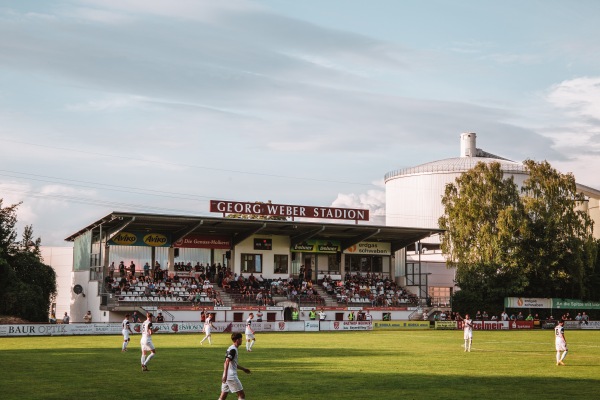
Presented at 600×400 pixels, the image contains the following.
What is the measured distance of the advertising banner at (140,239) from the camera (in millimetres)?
74562

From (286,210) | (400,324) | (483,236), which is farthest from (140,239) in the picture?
(483,236)

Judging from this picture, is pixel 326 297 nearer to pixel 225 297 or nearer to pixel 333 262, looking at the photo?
pixel 333 262

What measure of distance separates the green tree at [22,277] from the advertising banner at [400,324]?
103 ft

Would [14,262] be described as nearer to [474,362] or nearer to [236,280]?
[236,280]

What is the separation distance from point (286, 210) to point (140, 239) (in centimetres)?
1506

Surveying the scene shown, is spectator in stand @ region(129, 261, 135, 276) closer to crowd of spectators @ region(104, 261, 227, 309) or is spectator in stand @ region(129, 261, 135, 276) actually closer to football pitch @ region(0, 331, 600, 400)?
crowd of spectators @ region(104, 261, 227, 309)

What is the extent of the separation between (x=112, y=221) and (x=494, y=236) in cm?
3843

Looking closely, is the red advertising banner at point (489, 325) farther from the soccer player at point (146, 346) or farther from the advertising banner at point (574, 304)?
the soccer player at point (146, 346)

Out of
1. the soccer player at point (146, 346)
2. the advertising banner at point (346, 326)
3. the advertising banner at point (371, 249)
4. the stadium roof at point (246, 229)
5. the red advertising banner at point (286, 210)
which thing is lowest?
the advertising banner at point (346, 326)

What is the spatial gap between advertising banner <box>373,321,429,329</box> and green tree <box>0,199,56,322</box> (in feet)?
103

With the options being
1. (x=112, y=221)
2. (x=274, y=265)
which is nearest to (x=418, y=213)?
(x=274, y=265)

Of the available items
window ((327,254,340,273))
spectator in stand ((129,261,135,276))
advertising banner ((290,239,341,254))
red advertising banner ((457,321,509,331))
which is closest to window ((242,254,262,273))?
advertising banner ((290,239,341,254))

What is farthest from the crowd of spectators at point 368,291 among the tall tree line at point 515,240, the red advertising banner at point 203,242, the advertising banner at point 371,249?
the red advertising banner at point 203,242

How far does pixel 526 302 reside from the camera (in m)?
80.4
